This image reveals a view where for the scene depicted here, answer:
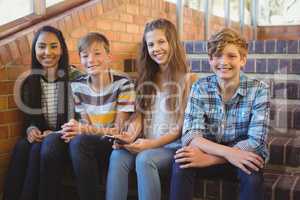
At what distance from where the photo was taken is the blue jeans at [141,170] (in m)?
1.62

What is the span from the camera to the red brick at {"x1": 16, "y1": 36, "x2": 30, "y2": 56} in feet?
6.91

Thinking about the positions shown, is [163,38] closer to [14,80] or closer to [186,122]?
[186,122]

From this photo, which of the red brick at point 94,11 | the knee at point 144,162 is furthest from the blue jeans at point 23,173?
the red brick at point 94,11

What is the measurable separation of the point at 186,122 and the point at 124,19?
1.37 meters

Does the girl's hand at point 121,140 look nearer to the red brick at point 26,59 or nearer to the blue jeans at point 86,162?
the blue jeans at point 86,162

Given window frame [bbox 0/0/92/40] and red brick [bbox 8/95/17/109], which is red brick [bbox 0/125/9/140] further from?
window frame [bbox 0/0/92/40]

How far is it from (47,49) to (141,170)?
34.4 inches

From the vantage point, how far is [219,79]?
1694 mm

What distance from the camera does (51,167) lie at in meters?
1.81

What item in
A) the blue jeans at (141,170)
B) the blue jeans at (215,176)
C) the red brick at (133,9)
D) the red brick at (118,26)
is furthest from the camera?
the red brick at (133,9)

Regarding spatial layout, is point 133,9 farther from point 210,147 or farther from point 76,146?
point 210,147

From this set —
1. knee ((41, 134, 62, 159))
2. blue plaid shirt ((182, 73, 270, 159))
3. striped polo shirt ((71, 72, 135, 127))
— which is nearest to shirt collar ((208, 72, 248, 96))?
blue plaid shirt ((182, 73, 270, 159))

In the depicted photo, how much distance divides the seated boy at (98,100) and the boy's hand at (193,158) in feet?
1.48

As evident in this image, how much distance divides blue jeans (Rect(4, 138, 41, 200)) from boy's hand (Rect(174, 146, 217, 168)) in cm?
72
